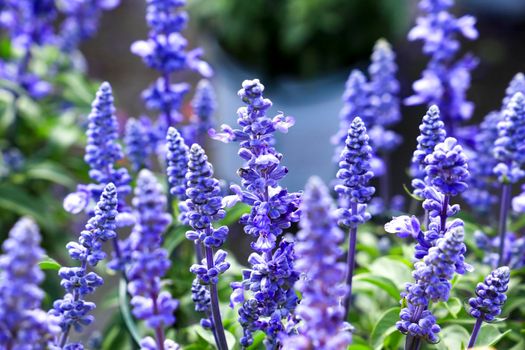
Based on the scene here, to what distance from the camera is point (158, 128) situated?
2.35m

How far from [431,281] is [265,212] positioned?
31 cm

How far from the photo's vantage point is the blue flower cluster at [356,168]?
4.66 feet

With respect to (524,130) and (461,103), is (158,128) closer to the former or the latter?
(461,103)

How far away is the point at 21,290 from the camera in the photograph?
3.39ft

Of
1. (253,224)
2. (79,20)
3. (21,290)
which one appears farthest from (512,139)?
(79,20)

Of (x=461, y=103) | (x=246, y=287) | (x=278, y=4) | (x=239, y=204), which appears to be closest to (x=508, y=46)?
(x=278, y=4)

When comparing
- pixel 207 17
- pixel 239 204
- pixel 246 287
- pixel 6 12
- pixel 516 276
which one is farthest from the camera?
pixel 207 17

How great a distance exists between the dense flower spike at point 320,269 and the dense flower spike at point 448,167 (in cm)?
34

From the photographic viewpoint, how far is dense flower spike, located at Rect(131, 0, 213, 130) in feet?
7.23

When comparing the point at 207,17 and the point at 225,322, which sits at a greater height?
the point at 207,17

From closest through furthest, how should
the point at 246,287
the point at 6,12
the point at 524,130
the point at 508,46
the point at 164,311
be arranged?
the point at 164,311
the point at 246,287
the point at 524,130
the point at 6,12
the point at 508,46

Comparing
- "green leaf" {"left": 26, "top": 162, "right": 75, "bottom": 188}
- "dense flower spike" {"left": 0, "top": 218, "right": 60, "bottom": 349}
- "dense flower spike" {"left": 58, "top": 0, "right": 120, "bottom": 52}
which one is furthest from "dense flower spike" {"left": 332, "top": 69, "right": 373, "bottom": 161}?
"dense flower spike" {"left": 58, "top": 0, "right": 120, "bottom": 52}

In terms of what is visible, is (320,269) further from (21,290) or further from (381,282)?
(381,282)

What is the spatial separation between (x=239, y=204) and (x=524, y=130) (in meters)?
0.73
